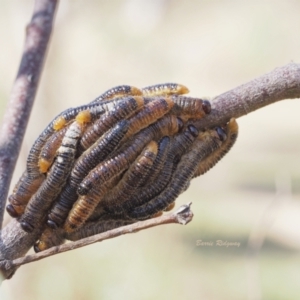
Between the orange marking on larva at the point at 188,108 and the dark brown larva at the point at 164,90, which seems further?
the dark brown larva at the point at 164,90

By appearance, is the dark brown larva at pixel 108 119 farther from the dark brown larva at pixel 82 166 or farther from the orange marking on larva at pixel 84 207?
the orange marking on larva at pixel 84 207

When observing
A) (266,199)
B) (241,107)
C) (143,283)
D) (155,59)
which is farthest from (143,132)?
(155,59)

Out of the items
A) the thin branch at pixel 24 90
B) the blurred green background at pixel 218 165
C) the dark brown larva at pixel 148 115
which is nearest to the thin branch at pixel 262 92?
the dark brown larva at pixel 148 115

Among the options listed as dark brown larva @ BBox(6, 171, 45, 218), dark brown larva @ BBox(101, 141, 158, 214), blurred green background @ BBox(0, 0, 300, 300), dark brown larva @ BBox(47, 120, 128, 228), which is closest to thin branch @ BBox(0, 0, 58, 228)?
dark brown larva @ BBox(6, 171, 45, 218)

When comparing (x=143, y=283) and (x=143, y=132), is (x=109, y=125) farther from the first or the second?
(x=143, y=283)

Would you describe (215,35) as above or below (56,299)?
above

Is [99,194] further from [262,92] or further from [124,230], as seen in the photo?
[262,92]
